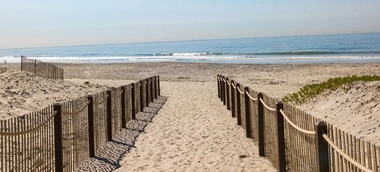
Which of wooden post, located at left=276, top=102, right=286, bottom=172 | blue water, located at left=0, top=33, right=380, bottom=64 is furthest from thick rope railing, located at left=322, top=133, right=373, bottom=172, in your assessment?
blue water, located at left=0, top=33, right=380, bottom=64

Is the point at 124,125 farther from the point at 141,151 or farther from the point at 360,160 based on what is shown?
the point at 360,160

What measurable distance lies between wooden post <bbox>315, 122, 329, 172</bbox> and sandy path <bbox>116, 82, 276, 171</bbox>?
273 cm

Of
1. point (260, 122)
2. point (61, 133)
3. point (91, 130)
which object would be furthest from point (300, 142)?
point (91, 130)

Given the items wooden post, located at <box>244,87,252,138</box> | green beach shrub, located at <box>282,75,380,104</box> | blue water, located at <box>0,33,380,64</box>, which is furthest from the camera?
blue water, located at <box>0,33,380,64</box>

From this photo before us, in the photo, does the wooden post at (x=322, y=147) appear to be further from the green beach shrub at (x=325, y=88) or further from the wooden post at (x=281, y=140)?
the green beach shrub at (x=325, y=88)

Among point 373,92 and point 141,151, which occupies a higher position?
point 373,92

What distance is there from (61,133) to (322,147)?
12.8ft

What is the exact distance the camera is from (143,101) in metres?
15.3

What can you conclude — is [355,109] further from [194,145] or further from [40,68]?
[40,68]

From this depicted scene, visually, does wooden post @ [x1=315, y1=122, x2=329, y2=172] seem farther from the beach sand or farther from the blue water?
the blue water

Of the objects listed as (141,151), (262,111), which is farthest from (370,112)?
(141,151)

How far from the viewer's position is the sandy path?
25.2 ft

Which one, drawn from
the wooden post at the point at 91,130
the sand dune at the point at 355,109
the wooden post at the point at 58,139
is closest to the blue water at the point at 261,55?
the sand dune at the point at 355,109

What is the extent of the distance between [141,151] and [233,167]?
225cm
